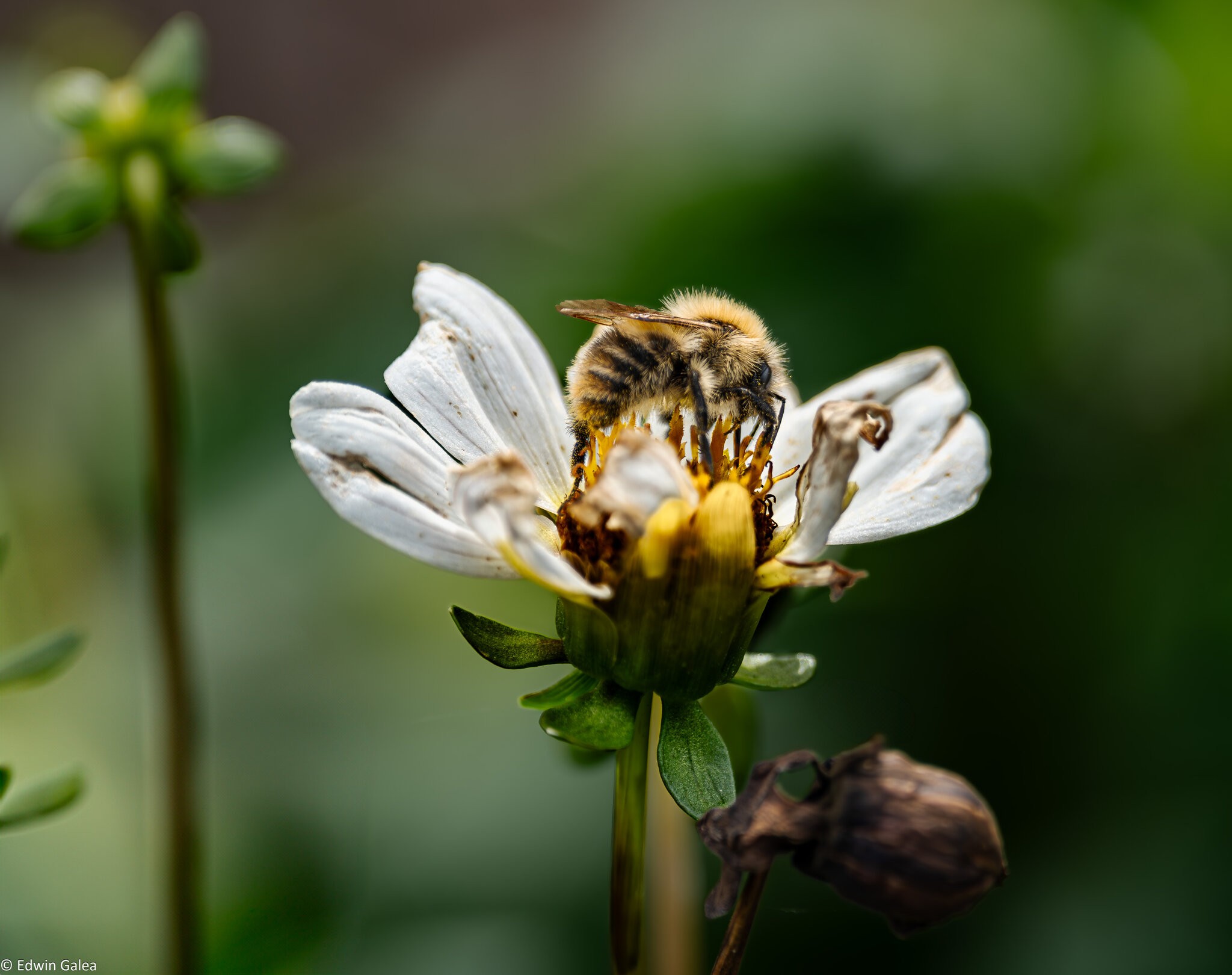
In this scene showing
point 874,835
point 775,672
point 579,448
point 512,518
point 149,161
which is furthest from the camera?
point 149,161

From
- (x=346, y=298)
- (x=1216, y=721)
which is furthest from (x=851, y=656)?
(x=346, y=298)

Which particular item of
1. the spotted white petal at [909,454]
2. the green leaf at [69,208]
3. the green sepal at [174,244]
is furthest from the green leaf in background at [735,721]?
the green leaf at [69,208]

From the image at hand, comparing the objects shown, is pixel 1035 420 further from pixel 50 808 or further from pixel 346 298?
pixel 50 808

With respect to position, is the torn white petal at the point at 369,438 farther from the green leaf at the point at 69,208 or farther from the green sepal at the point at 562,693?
the green leaf at the point at 69,208

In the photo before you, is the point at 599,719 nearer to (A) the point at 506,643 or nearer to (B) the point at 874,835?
(A) the point at 506,643

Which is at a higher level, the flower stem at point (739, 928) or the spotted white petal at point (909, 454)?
the spotted white petal at point (909, 454)

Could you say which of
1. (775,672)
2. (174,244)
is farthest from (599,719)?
(174,244)
